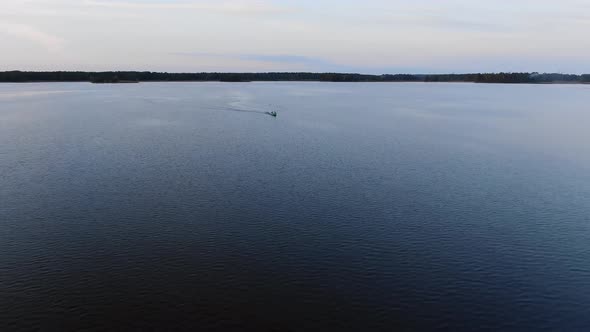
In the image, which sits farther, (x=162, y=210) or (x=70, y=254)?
(x=162, y=210)

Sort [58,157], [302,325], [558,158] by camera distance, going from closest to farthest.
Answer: [302,325] → [58,157] → [558,158]

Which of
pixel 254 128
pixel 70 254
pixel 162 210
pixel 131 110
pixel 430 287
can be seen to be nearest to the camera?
pixel 430 287

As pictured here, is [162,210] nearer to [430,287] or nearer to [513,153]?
[430,287]

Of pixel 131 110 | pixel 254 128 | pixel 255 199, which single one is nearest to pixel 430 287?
pixel 255 199

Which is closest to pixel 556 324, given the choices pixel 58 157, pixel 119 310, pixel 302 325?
pixel 302 325

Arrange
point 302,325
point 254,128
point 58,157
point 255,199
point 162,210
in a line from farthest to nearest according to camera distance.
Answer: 1. point 254,128
2. point 58,157
3. point 255,199
4. point 162,210
5. point 302,325

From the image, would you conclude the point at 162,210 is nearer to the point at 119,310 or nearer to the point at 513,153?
the point at 119,310
